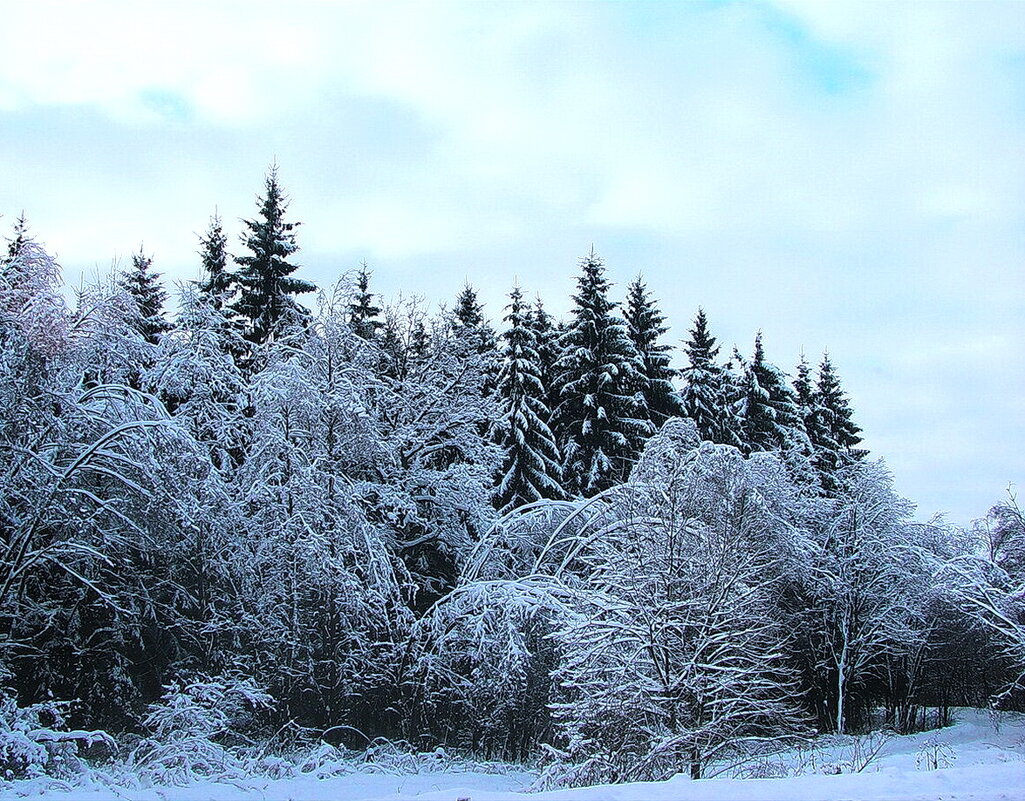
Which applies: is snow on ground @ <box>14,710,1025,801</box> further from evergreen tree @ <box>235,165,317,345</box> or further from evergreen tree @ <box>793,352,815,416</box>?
evergreen tree @ <box>793,352,815,416</box>

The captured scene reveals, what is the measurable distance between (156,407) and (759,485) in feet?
40.7

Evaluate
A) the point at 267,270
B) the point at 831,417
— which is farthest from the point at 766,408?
the point at 267,270

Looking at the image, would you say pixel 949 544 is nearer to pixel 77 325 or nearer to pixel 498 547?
pixel 498 547

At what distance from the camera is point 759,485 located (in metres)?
18.3

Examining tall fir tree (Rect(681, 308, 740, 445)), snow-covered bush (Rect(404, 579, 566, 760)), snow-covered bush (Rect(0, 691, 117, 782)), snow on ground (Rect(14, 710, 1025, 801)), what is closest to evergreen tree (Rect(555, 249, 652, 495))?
tall fir tree (Rect(681, 308, 740, 445))

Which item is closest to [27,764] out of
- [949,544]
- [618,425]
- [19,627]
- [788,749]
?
[19,627]

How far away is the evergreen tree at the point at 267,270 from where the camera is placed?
81.9 feet

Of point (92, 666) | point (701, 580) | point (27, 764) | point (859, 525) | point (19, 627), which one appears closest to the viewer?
point (27, 764)

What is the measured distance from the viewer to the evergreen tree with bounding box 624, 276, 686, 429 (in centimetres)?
2794

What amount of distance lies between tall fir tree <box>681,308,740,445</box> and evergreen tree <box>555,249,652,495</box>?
296 cm

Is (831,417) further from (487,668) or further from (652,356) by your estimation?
(487,668)

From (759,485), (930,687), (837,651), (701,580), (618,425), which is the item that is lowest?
(930,687)

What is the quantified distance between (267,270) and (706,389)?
15403 mm

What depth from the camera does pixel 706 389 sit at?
2972 cm
